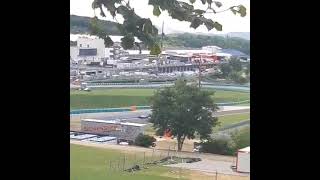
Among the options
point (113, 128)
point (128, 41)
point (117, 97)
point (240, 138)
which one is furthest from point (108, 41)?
point (240, 138)

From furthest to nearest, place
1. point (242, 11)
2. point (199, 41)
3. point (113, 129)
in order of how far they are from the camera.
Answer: point (113, 129)
point (199, 41)
point (242, 11)

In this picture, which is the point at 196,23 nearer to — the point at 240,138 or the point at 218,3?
the point at 218,3

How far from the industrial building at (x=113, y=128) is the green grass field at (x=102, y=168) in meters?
0.05

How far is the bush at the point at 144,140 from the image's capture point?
982 millimetres

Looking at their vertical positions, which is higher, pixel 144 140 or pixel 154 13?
pixel 154 13

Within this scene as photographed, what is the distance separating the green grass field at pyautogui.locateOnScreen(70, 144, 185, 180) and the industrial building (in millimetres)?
48

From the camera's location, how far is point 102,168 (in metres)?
1.03

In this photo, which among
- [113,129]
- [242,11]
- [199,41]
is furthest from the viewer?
[113,129]

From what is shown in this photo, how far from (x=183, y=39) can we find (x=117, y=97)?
23cm

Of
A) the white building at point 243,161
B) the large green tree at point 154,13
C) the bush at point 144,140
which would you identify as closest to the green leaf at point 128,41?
the large green tree at point 154,13

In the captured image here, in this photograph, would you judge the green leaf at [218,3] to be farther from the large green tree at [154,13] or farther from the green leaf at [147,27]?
the green leaf at [147,27]

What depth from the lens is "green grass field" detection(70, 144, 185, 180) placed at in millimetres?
983
